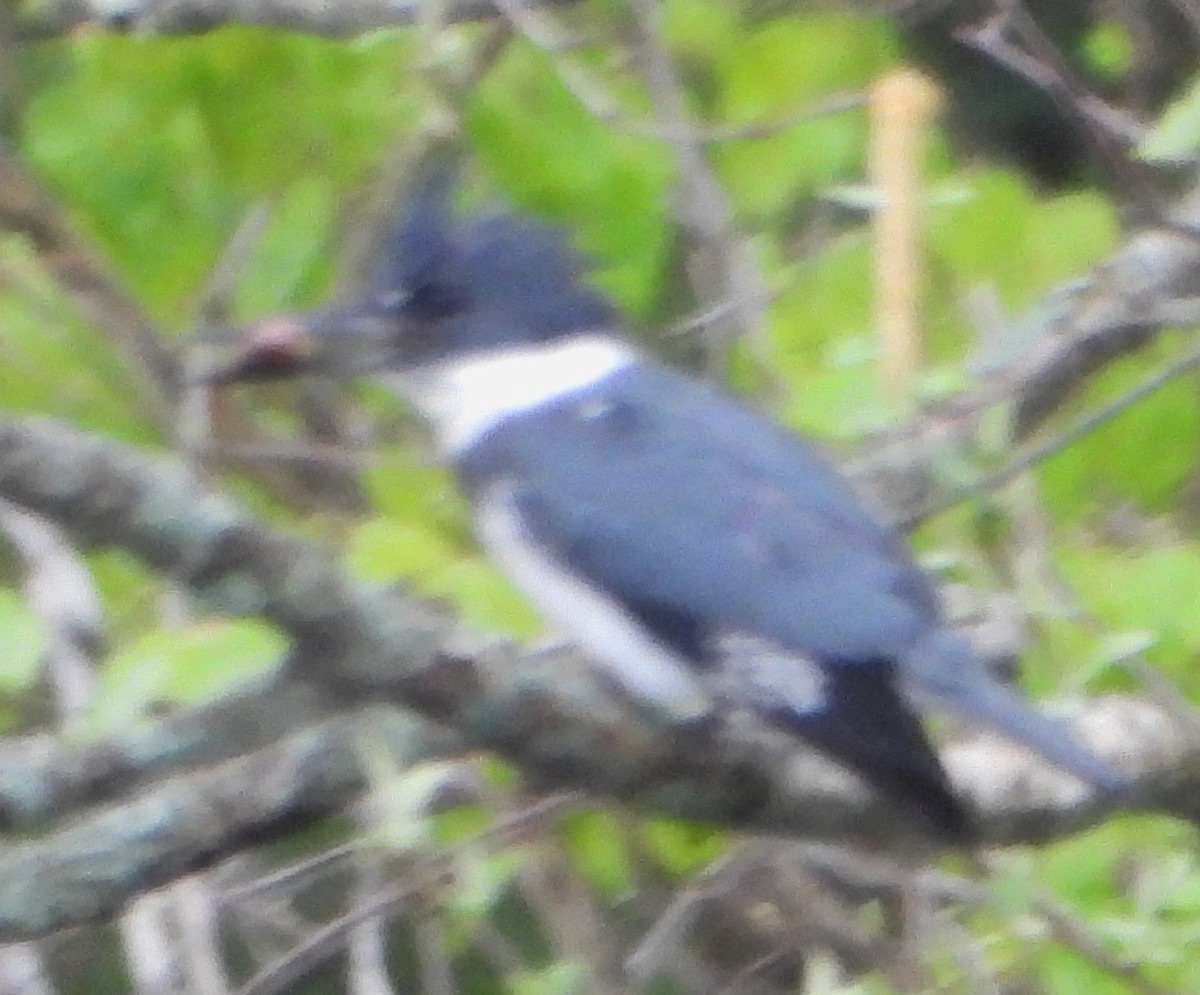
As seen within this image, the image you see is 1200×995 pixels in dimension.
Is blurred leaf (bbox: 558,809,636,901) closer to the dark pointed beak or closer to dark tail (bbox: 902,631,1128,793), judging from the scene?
dark tail (bbox: 902,631,1128,793)

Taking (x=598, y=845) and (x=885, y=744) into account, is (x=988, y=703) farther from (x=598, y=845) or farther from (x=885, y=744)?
(x=598, y=845)

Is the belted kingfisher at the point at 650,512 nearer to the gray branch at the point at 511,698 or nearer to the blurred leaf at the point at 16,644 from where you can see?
the gray branch at the point at 511,698

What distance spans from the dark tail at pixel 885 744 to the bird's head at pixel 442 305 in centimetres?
62

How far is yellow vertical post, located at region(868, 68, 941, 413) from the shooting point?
81.5 inches

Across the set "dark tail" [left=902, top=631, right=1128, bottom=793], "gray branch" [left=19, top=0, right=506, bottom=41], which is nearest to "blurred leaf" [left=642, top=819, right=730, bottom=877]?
"dark tail" [left=902, top=631, right=1128, bottom=793]

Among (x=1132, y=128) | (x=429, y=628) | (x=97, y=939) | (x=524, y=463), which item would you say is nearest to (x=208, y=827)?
(x=429, y=628)

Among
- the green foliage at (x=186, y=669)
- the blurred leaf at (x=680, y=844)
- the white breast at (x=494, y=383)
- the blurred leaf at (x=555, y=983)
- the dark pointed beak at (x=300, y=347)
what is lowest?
the blurred leaf at (x=555, y=983)

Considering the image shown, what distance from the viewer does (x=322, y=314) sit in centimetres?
227

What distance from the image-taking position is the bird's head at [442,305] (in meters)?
2.24

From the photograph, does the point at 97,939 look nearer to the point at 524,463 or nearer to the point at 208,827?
the point at 524,463

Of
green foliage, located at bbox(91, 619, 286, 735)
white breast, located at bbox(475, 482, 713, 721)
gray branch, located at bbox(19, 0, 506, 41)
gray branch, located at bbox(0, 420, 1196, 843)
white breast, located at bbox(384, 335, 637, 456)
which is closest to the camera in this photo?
gray branch, located at bbox(0, 420, 1196, 843)

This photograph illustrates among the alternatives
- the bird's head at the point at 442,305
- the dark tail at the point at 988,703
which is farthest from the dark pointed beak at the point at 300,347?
the dark tail at the point at 988,703

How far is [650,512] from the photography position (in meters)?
2.16

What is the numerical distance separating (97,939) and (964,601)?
1694 millimetres
